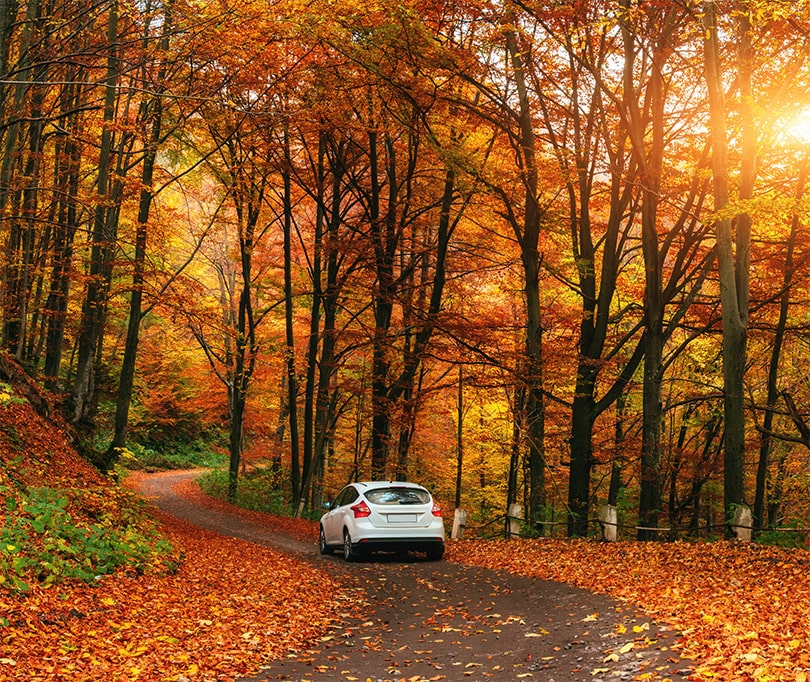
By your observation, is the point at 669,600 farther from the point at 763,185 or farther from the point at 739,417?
the point at 763,185

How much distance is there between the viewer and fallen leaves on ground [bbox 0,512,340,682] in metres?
6.15

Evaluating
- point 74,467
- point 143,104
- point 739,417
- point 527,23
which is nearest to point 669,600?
point 739,417

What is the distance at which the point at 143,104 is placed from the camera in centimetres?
1661

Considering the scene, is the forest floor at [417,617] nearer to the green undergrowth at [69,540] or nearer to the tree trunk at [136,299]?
the green undergrowth at [69,540]

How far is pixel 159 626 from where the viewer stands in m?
7.62

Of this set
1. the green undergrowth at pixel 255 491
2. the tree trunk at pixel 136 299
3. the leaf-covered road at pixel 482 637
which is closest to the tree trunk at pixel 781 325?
the leaf-covered road at pixel 482 637

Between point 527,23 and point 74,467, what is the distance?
42.5 feet

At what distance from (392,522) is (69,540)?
21.2 feet

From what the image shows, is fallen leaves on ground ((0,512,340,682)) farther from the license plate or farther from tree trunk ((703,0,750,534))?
tree trunk ((703,0,750,534))

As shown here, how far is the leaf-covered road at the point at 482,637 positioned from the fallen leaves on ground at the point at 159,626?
1.62ft

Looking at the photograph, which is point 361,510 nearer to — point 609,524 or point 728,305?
point 609,524

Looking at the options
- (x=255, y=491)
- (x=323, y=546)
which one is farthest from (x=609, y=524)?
(x=255, y=491)

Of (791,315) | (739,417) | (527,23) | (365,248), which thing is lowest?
(739,417)

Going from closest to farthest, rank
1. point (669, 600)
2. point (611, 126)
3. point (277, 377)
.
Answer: point (669, 600) → point (611, 126) → point (277, 377)
